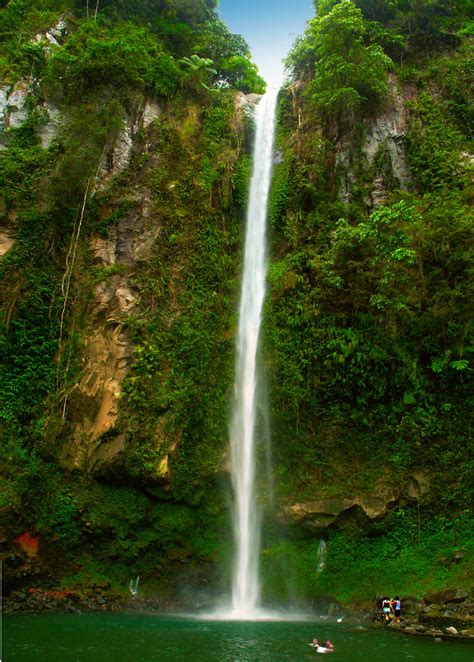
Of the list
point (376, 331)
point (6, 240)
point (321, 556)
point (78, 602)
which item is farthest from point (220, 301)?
point (78, 602)

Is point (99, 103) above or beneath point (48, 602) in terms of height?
above

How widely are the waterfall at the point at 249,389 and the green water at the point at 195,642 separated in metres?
2.12

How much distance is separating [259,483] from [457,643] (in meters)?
6.00

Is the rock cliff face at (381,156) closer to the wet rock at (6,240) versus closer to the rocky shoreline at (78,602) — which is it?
the wet rock at (6,240)

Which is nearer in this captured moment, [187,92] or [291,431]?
[291,431]

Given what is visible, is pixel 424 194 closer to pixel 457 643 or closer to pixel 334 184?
pixel 334 184

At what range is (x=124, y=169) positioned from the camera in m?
17.0

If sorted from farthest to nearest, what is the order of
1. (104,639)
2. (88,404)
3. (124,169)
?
(124,169)
(88,404)
(104,639)

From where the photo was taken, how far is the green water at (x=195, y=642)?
24.6 feet

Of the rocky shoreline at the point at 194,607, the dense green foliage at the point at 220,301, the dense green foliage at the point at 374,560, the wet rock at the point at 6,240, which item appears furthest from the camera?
the wet rock at the point at 6,240

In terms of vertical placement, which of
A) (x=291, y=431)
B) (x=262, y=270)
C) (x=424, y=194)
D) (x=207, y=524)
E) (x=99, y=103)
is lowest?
(x=207, y=524)

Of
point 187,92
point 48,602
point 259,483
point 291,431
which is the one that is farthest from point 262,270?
point 48,602

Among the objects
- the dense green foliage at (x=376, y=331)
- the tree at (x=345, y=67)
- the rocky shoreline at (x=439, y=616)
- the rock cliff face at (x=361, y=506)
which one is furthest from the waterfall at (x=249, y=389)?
the rocky shoreline at (x=439, y=616)

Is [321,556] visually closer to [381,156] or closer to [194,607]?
[194,607]
